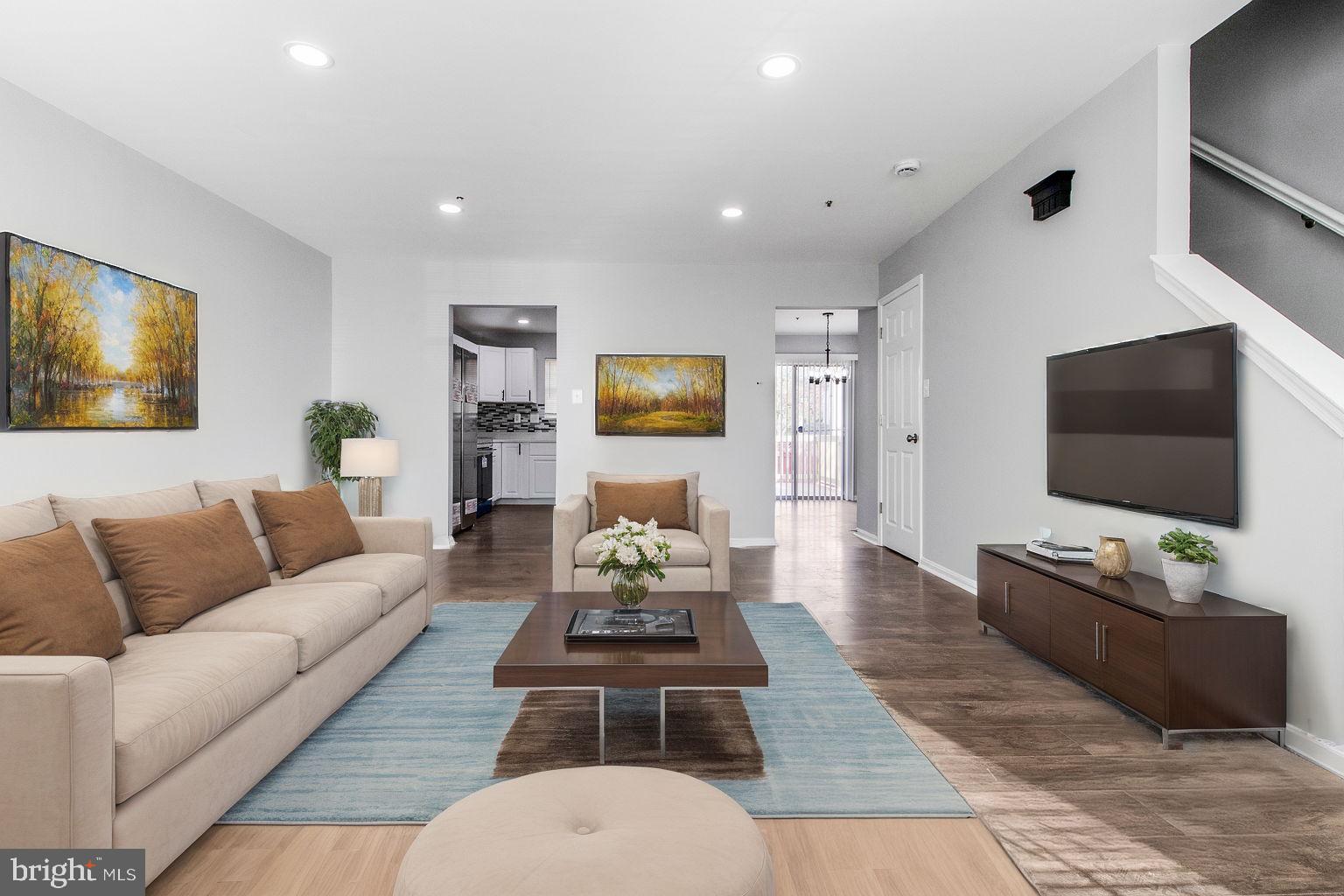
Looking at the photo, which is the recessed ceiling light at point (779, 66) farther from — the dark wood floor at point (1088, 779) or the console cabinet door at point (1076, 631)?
A: the dark wood floor at point (1088, 779)

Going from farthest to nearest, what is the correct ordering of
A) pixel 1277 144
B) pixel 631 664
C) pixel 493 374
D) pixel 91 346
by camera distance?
pixel 493 374
pixel 91 346
pixel 1277 144
pixel 631 664

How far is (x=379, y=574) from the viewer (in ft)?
9.72

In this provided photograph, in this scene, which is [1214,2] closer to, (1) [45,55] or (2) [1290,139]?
(2) [1290,139]

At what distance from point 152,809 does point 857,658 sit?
2.62 metres

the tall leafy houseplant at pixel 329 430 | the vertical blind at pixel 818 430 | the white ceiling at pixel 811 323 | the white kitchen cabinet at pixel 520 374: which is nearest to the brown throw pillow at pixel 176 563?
the tall leafy houseplant at pixel 329 430

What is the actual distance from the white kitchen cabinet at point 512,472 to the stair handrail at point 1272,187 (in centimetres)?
785

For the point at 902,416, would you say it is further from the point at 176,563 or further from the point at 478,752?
the point at 176,563

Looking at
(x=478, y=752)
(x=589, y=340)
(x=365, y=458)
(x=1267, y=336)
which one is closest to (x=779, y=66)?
(x=1267, y=336)

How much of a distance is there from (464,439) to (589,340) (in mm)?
2007

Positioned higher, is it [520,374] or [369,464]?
[520,374]

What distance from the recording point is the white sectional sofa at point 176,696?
52.0 inches

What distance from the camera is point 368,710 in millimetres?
2549

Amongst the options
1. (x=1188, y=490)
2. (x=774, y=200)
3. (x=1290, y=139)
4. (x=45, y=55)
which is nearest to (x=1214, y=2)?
(x=1290, y=139)

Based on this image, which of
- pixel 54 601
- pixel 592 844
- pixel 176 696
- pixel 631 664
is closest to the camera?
pixel 592 844
